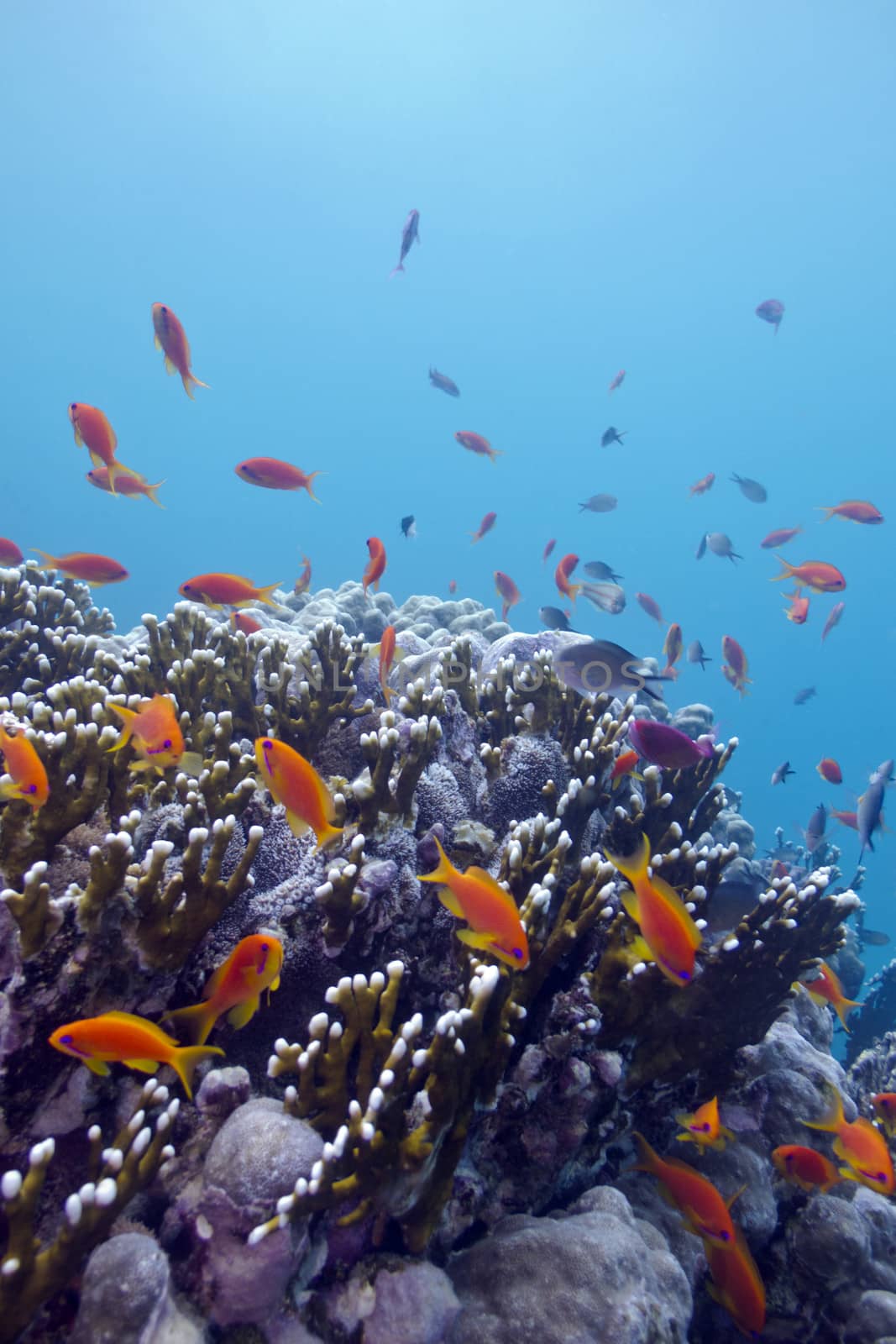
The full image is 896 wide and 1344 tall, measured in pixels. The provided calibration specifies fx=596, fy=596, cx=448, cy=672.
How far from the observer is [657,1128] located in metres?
3.33

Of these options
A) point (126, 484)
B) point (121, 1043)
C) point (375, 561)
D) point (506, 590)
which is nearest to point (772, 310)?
point (506, 590)

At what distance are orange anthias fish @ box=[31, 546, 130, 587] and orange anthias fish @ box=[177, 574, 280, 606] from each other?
3.70ft

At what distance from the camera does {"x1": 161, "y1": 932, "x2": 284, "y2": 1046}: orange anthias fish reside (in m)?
2.10

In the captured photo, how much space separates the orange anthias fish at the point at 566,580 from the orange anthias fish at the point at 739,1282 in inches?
247

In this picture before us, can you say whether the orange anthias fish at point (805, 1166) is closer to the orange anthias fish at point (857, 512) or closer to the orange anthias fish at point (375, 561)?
the orange anthias fish at point (375, 561)

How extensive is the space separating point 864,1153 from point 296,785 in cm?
340

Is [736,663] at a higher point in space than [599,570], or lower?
lower

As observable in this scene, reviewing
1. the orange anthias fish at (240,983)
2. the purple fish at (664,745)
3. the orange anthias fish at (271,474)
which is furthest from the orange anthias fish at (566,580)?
the orange anthias fish at (240,983)

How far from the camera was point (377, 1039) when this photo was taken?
2.34m

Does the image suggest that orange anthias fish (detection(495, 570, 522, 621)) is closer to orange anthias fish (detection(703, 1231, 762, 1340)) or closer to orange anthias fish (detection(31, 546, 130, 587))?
orange anthias fish (detection(31, 546, 130, 587))

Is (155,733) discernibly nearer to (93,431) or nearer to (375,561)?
(375,561)

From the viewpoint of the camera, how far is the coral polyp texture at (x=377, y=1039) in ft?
6.40

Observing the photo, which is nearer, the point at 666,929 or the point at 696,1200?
the point at 666,929

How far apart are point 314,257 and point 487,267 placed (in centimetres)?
3640
